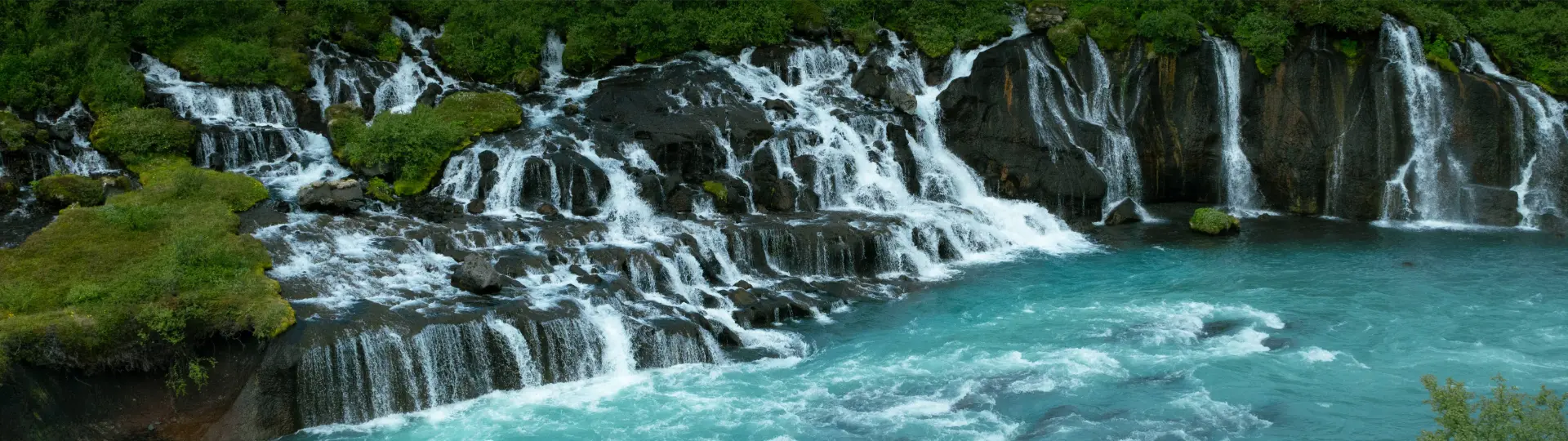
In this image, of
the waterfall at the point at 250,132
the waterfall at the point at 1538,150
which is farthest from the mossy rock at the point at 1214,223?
the waterfall at the point at 250,132

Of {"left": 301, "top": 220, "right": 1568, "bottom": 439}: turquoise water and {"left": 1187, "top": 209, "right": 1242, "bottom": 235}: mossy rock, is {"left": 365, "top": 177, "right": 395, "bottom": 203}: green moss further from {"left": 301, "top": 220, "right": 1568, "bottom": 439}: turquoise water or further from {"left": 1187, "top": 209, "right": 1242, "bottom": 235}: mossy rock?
{"left": 1187, "top": 209, "right": 1242, "bottom": 235}: mossy rock

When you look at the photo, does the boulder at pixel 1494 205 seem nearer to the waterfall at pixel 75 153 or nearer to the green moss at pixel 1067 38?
the green moss at pixel 1067 38

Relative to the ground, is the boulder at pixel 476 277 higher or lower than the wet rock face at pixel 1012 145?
lower

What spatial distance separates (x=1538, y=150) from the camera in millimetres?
32906

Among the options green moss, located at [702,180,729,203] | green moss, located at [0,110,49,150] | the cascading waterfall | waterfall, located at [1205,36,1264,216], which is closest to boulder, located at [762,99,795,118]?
the cascading waterfall

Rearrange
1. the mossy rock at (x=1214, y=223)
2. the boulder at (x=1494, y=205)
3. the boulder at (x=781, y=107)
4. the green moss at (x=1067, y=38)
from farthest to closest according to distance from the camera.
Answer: the green moss at (x=1067, y=38), the boulder at (x=781, y=107), the boulder at (x=1494, y=205), the mossy rock at (x=1214, y=223)

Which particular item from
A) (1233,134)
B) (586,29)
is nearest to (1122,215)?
(1233,134)

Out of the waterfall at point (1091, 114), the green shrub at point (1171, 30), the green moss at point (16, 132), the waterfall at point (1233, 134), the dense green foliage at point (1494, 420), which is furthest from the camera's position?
the waterfall at point (1233, 134)

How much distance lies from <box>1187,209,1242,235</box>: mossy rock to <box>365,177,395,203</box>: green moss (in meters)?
22.9

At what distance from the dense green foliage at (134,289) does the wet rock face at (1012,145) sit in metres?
20.9

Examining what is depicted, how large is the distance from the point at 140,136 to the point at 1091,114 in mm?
27883

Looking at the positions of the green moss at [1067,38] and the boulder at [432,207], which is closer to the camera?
the boulder at [432,207]

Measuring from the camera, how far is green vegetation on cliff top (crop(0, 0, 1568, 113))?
31.7 m

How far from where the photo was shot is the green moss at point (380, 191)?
2881 cm
